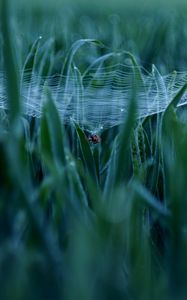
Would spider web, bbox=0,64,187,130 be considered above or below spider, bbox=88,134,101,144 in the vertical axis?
above

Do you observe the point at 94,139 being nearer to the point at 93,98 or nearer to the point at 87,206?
the point at 93,98

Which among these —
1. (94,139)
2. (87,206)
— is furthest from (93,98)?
(87,206)

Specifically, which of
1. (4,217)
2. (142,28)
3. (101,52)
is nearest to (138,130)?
(4,217)

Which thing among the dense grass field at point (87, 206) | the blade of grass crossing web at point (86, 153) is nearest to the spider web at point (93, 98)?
the dense grass field at point (87, 206)

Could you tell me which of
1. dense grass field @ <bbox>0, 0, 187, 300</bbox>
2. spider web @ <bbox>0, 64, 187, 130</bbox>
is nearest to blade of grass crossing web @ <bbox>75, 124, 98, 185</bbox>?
dense grass field @ <bbox>0, 0, 187, 300</bbox>

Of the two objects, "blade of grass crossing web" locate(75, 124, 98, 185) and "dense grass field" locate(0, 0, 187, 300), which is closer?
"dense grass field" locate(0, 0, 187, 300)

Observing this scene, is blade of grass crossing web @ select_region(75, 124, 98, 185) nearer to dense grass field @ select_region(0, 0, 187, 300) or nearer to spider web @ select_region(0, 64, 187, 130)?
dense grass field @ select_region(0, 0, 187, 300)

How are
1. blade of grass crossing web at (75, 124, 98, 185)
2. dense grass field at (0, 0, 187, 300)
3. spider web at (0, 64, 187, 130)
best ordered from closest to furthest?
dense grass field at (0, 0, 187, 300), blade of grass crossing web at (75, 124, 98, 185), spider web at (0, 64, 187, 130)

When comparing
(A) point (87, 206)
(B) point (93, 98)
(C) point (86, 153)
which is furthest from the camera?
(B) point (93, 98)

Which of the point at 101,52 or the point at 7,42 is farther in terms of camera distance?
the point at 101,52

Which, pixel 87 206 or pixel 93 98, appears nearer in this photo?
pixel 87 206

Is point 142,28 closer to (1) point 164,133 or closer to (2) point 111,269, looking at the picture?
(1) point 164,133
